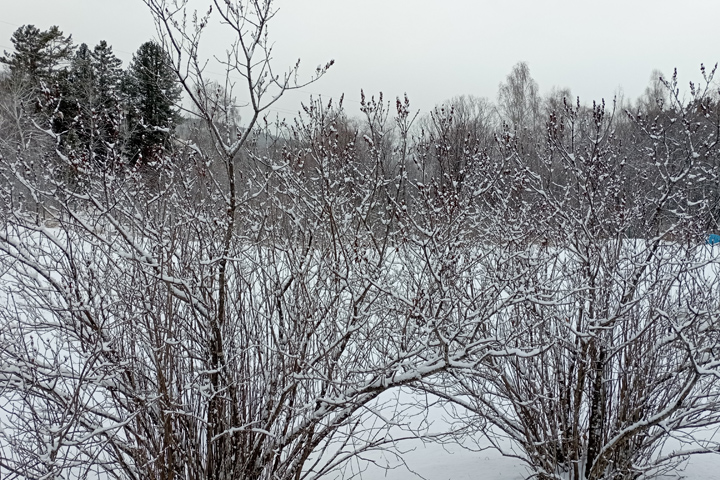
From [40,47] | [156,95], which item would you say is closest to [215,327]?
[156,95]

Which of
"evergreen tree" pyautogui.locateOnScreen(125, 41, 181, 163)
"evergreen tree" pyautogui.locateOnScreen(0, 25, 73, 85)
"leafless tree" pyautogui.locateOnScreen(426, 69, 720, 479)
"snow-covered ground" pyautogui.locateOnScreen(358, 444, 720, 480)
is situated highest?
"evergreen tree" pyautogui.locateOnScreen(0, 25, 73, 85)

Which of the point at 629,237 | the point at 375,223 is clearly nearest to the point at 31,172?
the point at 375,223

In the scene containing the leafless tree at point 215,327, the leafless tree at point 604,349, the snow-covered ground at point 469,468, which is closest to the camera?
the leafless tree at point 215,327

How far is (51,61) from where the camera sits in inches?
1071

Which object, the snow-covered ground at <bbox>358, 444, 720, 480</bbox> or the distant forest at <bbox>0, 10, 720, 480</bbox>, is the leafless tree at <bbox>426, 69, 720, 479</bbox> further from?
the snow-covered ground at <bbox>358, 444, 720, 480</bbox>

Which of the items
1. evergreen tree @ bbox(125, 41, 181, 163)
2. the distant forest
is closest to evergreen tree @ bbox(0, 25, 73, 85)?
evergreen tree @ bbox(125, 41, 181, 163)

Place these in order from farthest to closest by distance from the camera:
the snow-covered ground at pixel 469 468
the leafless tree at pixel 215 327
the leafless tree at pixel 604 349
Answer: the snow-covered ground at pixel 469 468
the leafless tree at pixel 604 349
the leafless tree at pixel 215 327

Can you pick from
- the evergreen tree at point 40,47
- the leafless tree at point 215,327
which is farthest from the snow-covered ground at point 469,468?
the evergreen tree at point 40,47

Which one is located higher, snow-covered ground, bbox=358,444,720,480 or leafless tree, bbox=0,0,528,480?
leafless tree, bbox=0,0,528,480

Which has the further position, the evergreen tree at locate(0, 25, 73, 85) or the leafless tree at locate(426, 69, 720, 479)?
the evergreen tree at locate(0, 25, 73, 85)

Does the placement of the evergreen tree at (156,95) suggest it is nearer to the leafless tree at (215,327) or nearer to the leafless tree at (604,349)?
the leafless tree at (215,327)

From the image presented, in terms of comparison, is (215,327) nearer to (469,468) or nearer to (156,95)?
(156,95)

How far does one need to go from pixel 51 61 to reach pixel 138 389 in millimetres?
29912

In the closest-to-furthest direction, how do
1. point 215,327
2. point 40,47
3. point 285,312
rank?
1. point 215,327
2. point 285,312
3. point 40,47
